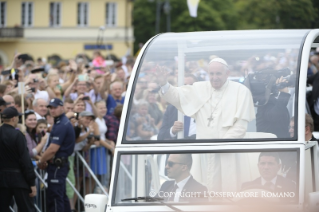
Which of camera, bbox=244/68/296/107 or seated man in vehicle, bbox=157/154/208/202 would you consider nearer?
seated man in vehicle, bbox=157/154/208/202

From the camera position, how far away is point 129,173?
20.9ft

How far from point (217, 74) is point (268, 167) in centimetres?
105

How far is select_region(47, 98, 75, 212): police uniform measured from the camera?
9.88 m

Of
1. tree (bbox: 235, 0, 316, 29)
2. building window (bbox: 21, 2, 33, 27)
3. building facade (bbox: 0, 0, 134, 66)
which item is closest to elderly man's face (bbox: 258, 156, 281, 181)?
tree (bbox: 235, 0, 316, 29)

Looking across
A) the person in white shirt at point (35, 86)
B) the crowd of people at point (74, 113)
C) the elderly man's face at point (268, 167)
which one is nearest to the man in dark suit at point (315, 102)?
the crowd of people at point (74, 113)


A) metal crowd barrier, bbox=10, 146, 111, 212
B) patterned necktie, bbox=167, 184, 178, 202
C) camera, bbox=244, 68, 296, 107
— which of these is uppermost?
camera, bbox=244, 68, 296, 107

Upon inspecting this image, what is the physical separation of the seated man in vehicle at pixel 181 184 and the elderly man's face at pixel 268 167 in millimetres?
512

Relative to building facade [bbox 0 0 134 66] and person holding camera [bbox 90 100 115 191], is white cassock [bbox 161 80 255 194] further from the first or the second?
building facade [bbox 0 0 134 66]

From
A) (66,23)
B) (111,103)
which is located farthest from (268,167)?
(66,23)

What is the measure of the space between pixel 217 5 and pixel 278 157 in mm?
76966

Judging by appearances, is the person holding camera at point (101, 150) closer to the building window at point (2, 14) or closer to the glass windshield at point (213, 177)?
the glass windshield at point (213, 177)

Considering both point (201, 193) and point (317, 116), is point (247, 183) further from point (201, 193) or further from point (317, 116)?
point (317, 116)

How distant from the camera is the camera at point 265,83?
614cm

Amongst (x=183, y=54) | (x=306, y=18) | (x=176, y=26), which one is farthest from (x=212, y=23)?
(x=183, y=54)
